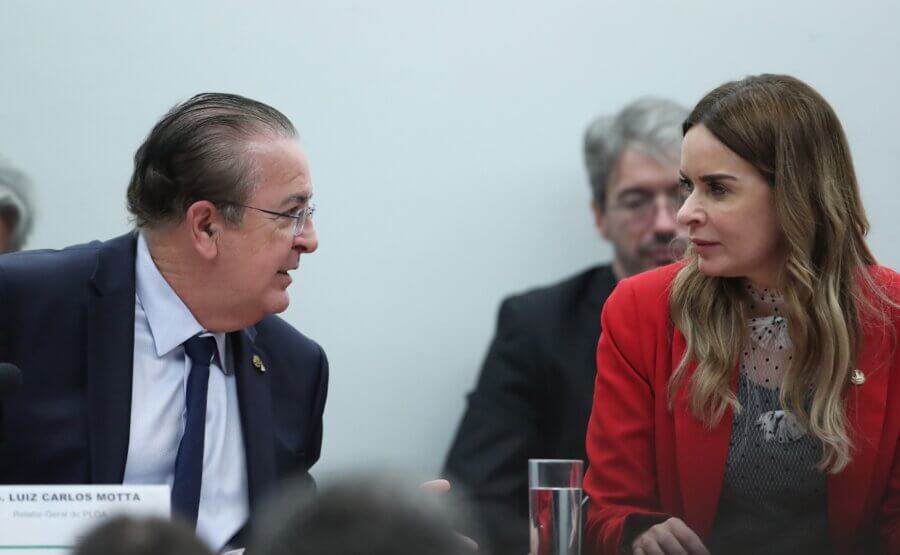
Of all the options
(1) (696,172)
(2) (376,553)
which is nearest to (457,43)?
(1) (696,172)

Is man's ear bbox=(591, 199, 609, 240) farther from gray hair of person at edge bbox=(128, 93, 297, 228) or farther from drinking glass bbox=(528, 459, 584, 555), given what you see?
drinking glass bbox=(528, 459, 584, 555)

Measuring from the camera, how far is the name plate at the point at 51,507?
1.45 metres

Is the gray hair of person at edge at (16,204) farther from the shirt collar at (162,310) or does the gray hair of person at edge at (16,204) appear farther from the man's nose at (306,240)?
the man's nose at (306,240)

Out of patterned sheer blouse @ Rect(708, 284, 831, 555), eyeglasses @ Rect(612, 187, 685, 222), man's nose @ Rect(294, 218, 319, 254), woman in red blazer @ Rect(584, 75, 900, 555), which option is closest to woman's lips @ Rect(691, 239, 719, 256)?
woman in red blazer @ Rect(584, 75, 900, 555)

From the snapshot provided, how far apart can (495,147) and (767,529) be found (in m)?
1.39

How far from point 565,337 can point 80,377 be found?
4.59ft

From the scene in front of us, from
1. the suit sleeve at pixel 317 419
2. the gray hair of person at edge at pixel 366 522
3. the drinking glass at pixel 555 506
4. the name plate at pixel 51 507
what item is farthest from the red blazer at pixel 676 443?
the gray hair of person at edge at pixel 366 522

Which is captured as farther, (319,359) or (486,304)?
(486,304)

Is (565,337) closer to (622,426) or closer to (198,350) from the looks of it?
(622,426)

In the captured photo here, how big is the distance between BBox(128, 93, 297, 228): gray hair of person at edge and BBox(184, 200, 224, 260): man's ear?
0.05ft

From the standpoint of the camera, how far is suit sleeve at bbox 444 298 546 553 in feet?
9.85

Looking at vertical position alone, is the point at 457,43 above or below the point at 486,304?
above

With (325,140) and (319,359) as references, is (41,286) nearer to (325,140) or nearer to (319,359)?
(319,359)

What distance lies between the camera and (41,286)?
6.64ft
